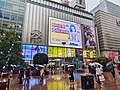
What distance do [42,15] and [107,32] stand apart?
42.0 m

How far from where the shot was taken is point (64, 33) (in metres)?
46.7

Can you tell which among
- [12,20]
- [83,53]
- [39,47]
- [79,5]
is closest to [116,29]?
[79,5]

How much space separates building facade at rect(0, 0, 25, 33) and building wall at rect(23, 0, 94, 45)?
→ 1.95 m

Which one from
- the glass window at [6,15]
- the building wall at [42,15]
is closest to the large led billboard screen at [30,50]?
the building wall at [42,15]

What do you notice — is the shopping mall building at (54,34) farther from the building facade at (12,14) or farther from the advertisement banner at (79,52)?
the building facade at (12,14)

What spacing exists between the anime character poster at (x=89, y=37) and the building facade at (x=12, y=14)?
27414 mm

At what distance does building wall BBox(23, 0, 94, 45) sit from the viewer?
43156mm

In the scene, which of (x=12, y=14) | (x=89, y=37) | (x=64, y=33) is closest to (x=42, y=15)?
(x=64, y=33)

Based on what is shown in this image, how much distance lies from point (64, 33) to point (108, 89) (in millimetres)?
39834

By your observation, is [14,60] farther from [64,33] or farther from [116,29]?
[116,29]

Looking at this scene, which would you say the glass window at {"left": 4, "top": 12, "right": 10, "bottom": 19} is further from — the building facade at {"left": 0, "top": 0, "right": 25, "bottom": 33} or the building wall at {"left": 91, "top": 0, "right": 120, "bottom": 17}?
the building wall at {"left": 91, "top": 0, "right": 120, "bottom": 17}

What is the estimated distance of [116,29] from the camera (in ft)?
255

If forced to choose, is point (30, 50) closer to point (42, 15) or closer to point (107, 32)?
point (42, 15)

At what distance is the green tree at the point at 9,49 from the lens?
15070 millimetres
